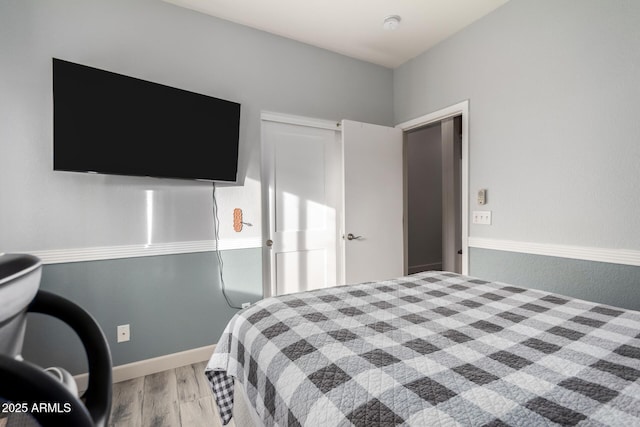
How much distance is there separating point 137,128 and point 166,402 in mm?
1720

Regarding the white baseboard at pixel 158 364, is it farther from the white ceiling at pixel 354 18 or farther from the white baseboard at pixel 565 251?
the white ceiling at pixel 354 18

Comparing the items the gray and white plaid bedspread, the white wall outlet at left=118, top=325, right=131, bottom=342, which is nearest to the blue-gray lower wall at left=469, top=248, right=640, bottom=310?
the gray and white plaid bedspread

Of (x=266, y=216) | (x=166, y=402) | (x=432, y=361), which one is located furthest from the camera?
(x=266, y=216)

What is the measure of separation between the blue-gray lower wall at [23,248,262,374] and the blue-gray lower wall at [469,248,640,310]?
6.11 ft

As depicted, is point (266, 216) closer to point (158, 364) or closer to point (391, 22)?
point (158, 364)

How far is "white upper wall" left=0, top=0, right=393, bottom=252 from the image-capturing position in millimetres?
1822

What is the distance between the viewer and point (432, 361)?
2.83 ft

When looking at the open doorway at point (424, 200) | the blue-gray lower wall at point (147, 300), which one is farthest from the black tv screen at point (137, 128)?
the open doorway at point (424, 200)

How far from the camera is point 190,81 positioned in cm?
231

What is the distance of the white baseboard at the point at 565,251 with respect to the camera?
1.68m


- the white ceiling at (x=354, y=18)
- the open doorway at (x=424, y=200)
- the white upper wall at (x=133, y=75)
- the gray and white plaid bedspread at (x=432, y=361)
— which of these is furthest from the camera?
the open doorway at (x=424, y=200)

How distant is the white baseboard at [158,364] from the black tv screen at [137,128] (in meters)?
1.33

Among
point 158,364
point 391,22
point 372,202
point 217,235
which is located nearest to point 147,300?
point 158,364

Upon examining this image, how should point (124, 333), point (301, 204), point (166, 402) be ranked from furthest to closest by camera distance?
point (301, 204)
point (124, 333)
point (166, 402)
